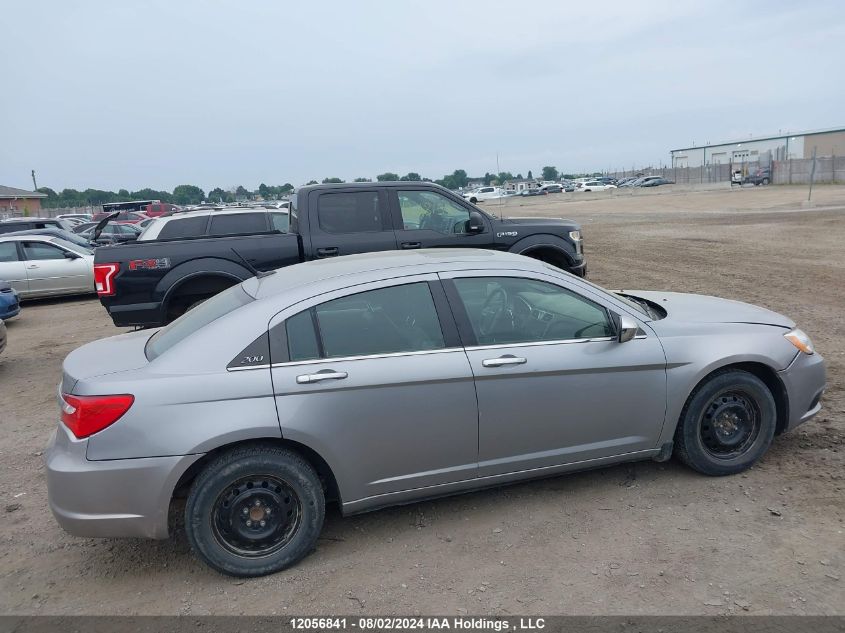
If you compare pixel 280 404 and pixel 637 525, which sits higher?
pixel 280 404

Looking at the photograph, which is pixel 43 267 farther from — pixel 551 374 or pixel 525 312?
pixel 551 374

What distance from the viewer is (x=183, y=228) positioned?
1114cm

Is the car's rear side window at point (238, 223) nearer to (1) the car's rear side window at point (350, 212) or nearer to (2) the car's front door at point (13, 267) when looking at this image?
(1) the car's rear side window at point (350, 212)

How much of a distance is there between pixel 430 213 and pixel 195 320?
15.3ft

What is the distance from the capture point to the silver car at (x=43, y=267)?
14.1 meters

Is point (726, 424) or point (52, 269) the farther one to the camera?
point (52, 269)

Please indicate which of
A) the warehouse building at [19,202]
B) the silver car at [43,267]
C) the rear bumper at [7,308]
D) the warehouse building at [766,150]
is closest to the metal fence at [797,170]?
the warehouse building at [766,150]

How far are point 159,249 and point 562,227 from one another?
5.04m

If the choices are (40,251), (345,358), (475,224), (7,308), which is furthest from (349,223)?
(40,251)

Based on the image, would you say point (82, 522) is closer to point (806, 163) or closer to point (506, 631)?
point (506, 631)

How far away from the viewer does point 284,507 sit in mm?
3713

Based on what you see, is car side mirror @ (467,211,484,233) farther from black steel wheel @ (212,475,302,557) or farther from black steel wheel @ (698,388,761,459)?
black steel wheel @ (212,475,302,557)

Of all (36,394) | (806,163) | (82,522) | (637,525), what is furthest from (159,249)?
(806,163)

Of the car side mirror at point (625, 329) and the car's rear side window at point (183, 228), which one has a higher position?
the car's rear side window at point (183, 228)
